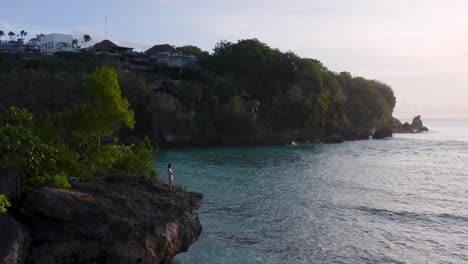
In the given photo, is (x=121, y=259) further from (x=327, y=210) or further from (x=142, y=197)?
(x=327, y=210)

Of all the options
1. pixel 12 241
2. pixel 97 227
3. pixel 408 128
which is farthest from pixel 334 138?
pixel 12 241

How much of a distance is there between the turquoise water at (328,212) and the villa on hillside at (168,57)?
1905 inches

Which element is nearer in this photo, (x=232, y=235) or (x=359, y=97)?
(x=232, y=235)

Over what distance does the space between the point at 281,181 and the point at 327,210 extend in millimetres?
9902

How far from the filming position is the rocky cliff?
11805 mm

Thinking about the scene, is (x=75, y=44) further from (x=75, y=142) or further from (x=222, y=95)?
(x=75, y=142)

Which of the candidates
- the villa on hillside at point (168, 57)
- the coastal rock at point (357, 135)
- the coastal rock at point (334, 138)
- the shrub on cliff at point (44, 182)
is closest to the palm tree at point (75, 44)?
the villa on hillside at point (168, 57)

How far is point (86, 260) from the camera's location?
472 inches

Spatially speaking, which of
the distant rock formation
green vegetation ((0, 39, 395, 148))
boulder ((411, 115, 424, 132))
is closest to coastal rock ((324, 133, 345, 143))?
green vegetation ((0, 39, 395, 148))

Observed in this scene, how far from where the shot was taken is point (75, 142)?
58.0 ft

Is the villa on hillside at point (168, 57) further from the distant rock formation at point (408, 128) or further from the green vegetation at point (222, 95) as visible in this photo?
the distant rock formation at point (408, 128)

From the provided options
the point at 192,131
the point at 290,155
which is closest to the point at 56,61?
the point at 192,131

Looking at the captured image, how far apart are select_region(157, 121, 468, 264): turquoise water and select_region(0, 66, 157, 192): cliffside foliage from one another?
5303 millimetres

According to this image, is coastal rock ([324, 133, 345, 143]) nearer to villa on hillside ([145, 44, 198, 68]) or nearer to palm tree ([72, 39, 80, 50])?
villa on hillside ([145, 44, 198, 68])
